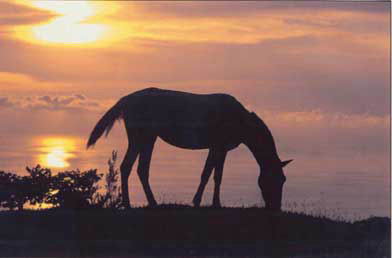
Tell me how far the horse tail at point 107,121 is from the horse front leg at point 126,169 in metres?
0.52

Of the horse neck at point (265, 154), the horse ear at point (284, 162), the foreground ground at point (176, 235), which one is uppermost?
the horse neck at point (265, 154)

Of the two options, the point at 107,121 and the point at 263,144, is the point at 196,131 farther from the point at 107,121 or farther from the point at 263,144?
the point at 107,121

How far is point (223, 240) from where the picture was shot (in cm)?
1142

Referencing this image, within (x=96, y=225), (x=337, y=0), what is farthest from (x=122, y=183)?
(x=337, y=0)

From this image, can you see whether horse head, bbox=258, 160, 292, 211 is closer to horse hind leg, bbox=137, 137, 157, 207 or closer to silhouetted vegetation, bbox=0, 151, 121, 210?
horse hind leg, bbox=137, 137, 157, 207

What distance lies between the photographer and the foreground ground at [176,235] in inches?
436

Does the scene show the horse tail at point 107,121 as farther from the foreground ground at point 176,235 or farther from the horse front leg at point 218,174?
the horse front leg at point 218,174

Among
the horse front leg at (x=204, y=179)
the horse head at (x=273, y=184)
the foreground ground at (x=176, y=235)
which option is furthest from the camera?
the horse front leg at (x=204, y=179)

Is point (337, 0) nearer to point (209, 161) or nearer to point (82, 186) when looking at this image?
point (209, 161)

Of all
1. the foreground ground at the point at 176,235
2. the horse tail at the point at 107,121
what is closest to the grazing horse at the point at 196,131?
the horse tail at the point at 107,121

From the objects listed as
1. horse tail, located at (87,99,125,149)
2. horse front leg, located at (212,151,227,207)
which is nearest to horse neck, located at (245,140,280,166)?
horse front leg, located at (212,151,227,207)

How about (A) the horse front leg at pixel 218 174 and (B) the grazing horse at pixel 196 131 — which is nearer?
(B) the grazing horse at pixel 196 131

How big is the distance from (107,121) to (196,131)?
1.56 metres

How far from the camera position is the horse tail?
1287 centimetres
